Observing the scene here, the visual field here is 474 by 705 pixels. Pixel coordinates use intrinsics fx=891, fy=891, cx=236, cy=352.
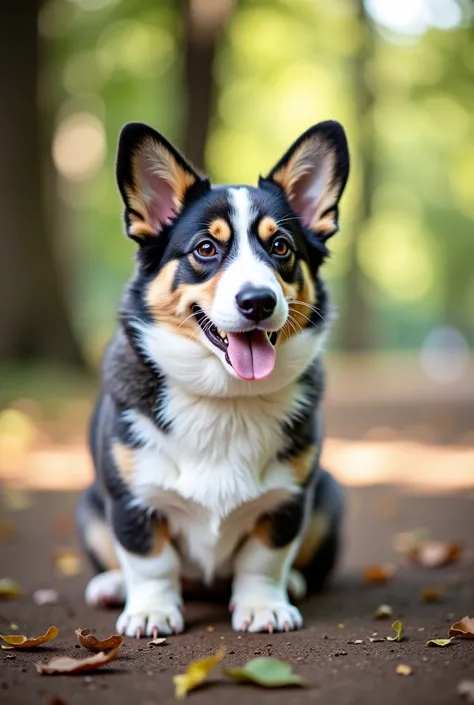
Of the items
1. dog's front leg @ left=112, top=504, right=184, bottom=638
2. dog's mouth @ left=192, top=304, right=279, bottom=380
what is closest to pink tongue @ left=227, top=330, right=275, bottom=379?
dog's mouth @ left=192, top=304, right=279, bottom=380

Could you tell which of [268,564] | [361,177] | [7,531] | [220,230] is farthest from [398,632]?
[361,177]

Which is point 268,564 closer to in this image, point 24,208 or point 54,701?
point 54,701

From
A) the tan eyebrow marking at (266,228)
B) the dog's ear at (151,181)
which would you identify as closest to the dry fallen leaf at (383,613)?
the tan eyebrow marking at (266,228)

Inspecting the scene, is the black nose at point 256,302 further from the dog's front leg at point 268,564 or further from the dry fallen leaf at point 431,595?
the dry fallen leaf at point 431,595

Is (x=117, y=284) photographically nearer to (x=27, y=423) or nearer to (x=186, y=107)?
(x=186, y=107)

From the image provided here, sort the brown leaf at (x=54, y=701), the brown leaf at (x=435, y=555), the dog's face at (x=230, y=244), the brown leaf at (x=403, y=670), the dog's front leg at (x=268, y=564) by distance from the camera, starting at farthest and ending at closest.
Result: the brown leaf at (x=435, y=555) < the dog's front leg at (x=268, y=564) < the dog's face at (x=230, y=244) < the brown leaf at (x=403, y=670) < the brown leaf at (x=54, y=701)

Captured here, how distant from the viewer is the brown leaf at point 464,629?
10.6ft

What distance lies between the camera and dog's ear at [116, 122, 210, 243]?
376cm

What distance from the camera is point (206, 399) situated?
3.71 metres

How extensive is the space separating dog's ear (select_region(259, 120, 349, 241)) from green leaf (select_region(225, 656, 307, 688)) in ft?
6.59

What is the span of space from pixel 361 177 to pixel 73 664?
1832 centimetres

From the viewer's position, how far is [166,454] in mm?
3633

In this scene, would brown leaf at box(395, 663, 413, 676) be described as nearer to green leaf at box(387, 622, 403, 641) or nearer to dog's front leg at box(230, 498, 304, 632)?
green leaf at box(387, 622, 403, 641)

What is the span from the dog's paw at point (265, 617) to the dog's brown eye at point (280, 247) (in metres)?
1.43
